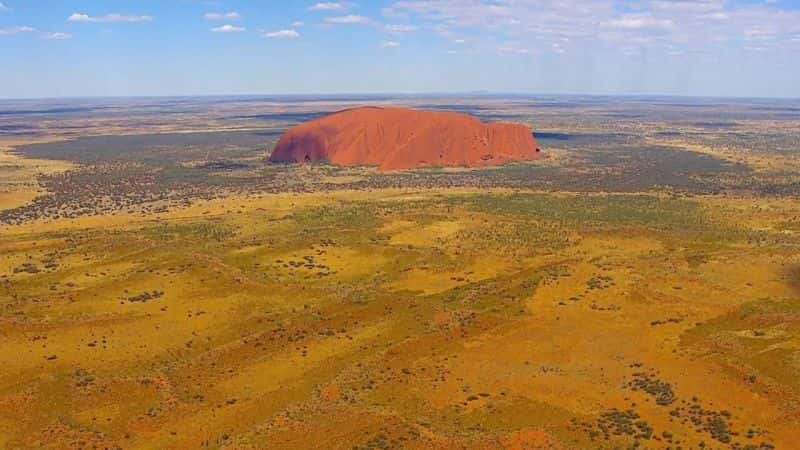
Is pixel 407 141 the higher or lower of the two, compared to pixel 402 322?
higher

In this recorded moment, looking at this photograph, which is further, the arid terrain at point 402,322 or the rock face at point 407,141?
the rock face at point 407,141

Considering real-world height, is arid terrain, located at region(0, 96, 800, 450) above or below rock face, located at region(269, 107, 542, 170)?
below

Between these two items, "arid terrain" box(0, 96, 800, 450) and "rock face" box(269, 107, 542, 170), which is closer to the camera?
"arid terrain" box(0, 96, 800, 450)

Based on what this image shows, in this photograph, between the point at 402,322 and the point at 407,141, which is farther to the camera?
the point at 407,141

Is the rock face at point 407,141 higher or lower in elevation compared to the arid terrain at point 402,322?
higher
